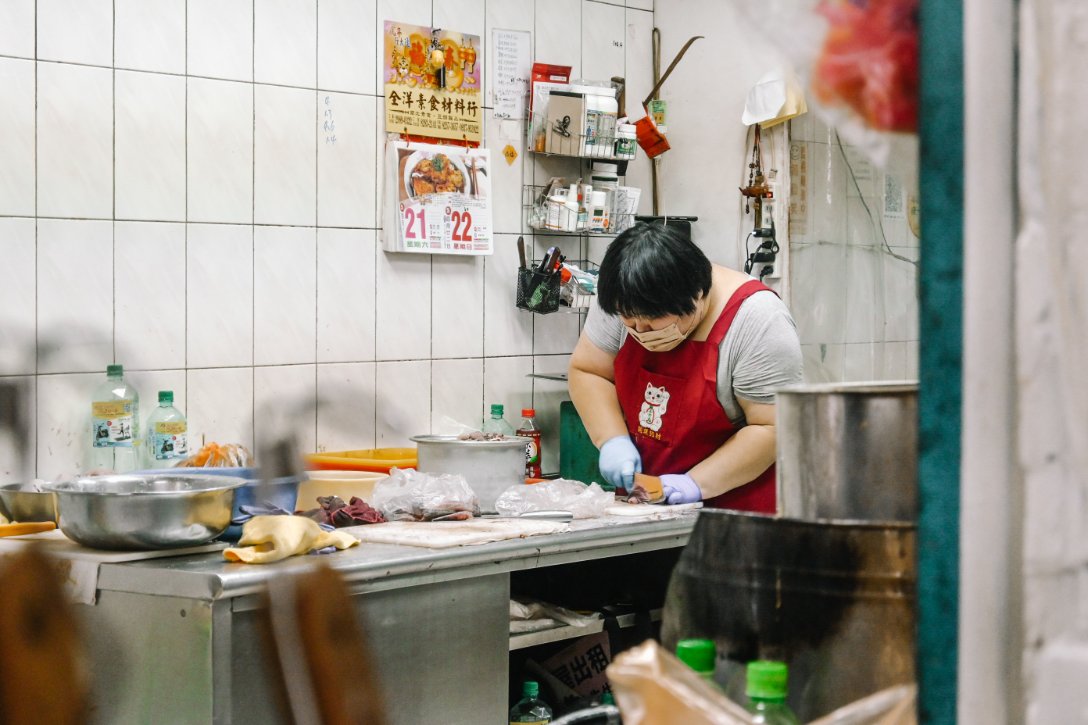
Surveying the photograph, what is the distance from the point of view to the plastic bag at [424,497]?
2.87 m

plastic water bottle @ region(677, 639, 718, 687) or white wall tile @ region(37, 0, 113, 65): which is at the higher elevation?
white wall tile @ region(37, 0, 113, 65)

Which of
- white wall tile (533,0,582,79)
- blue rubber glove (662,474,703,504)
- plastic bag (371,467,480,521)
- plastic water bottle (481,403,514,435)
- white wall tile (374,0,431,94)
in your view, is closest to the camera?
plastic bag (371,467,480,521)

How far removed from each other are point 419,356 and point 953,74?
3.58 m

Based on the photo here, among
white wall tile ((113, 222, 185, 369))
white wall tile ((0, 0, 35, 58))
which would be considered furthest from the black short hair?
white wall tile ((0, 0, 35, 58))

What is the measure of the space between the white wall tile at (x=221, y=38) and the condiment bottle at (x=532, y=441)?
1.62 metres

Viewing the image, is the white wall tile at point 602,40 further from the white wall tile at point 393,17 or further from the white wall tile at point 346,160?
the white wall tile at point 346,160

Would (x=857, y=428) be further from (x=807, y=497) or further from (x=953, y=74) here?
(x=953, y=74)

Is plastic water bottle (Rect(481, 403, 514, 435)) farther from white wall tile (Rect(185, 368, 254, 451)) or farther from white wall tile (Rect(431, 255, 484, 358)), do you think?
white wall tile (Rect(185, 368, 254, 451))

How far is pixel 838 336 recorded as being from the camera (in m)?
4.06

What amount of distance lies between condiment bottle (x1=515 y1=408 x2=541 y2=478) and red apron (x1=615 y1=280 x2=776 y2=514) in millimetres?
783

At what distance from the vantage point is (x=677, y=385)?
3410 millimetres

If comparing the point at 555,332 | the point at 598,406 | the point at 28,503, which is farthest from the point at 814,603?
the point at 555,332

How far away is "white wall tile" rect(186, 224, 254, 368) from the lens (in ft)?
12.1

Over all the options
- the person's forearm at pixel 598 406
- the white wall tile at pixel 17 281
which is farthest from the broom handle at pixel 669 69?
the white wall tile at pixel 17 281
